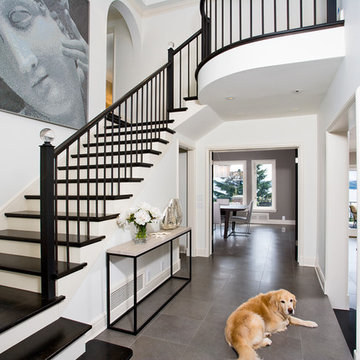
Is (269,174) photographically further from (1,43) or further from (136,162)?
(1,43)

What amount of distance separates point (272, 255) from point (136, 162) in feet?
11.2

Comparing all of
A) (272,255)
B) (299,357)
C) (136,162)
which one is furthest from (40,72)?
(272,255)

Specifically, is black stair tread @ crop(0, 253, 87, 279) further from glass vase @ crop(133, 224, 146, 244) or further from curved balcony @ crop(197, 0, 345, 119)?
curved balcony @ crop(197, 0, 345, 119)

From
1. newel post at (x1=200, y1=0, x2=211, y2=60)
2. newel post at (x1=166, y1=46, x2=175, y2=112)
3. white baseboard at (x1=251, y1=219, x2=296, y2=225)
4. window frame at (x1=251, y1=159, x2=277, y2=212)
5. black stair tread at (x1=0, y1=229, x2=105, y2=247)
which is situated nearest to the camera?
black stair tread at (x1=0, y1=229, x2=105, y2=247)

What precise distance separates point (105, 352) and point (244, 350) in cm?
96

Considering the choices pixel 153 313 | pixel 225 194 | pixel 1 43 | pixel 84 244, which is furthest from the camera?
pixel 225 194

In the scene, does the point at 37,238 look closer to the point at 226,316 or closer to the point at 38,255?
the point at 38,255

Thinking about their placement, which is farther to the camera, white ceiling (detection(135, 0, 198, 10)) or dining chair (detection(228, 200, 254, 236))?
dining chair (detection(228, 200, 254, 236))

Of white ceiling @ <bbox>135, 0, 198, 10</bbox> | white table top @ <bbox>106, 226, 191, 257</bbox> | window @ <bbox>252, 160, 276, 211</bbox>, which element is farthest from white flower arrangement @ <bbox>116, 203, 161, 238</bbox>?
window @ <bbox>252, 160, 276, 211</bbox>

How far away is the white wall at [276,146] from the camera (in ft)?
14.5

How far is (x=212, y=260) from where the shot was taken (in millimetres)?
4719

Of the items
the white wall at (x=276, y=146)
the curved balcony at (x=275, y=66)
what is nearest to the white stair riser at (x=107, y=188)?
the curved balcony at (x=275, y=66)

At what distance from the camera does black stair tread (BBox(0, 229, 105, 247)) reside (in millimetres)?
2074

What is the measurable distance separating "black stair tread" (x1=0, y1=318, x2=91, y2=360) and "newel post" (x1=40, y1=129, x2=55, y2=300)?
0.66 ft
